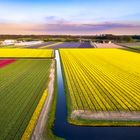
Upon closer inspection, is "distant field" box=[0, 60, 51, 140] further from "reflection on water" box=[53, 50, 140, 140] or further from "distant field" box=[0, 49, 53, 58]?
"distant field" box=[0, 49, 53, 58]

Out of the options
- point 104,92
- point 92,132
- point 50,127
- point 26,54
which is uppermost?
point 50,127

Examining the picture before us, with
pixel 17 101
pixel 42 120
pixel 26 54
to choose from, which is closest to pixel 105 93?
pixel 17 101

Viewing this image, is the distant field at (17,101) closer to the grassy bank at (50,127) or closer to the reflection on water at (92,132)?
the grassy bank at (50,127)

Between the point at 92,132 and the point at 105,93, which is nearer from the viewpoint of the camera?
the point at 92,132

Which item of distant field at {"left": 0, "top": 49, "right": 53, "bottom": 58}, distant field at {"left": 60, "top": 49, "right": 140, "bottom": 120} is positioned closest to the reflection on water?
distant field at {"left": 60, "top": 49, "right": 140, "bottom": 120}

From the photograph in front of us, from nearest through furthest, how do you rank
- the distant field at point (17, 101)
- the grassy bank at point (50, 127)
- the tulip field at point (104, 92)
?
the grassy bank at point (50, 127)
the distant field at point (17, 101)
the tulip field at point (104, 92)

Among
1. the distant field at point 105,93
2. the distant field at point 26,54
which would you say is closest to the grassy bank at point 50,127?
the distant field at point 105,93

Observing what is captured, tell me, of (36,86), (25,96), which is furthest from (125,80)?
(25,96)

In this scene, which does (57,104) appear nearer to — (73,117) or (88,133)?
(73,117)

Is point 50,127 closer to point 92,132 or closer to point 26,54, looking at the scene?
point 92,132

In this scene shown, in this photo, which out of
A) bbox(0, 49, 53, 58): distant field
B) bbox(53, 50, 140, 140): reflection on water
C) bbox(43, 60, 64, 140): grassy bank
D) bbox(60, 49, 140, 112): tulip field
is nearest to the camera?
bbox(43, 60, 64, 140): grassy bank

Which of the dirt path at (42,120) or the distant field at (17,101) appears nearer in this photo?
the dirt path at (42,120)
